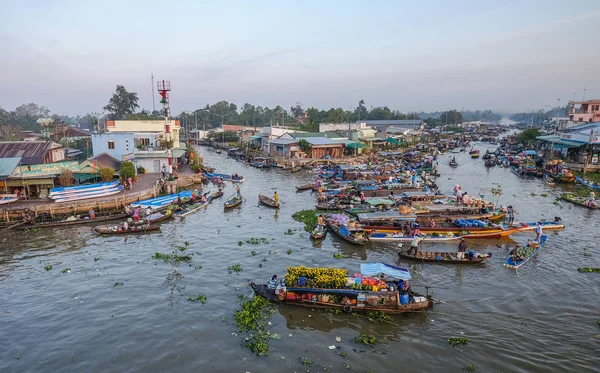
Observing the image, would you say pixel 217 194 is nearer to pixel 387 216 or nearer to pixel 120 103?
pixel 387 216

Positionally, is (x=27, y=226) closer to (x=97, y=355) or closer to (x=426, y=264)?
(x=97, y=355)

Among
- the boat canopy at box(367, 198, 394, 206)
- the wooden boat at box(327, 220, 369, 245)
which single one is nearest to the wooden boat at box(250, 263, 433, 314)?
the wooden boat at box(327, 220, 369, 245)

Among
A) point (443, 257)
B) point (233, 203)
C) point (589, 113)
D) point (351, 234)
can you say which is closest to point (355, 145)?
point (233, 203)

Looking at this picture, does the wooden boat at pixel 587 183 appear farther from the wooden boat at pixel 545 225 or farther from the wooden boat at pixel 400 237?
the wooden boat at pixel 400 237

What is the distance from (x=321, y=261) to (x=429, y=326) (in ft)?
25.7

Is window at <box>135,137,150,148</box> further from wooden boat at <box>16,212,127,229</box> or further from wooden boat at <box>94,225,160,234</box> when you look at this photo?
wooden boat at <box>94,225,160,234</box>

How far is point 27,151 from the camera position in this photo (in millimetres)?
34906

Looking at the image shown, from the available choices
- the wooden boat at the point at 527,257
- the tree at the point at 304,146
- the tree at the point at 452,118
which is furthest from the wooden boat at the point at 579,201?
the tree at the point at 452,118

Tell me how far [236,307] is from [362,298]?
18.0 feet

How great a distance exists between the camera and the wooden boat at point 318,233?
81.6 ft

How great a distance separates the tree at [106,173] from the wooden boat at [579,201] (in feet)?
143

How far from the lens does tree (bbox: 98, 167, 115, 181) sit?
3522 cm

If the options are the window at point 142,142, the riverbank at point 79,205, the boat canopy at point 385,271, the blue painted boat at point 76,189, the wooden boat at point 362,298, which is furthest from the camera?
the window at point 142,142

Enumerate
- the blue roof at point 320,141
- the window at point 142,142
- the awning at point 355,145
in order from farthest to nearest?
the awning at point 355,145, the blue roof at point 320,141, the window at point 142,142
